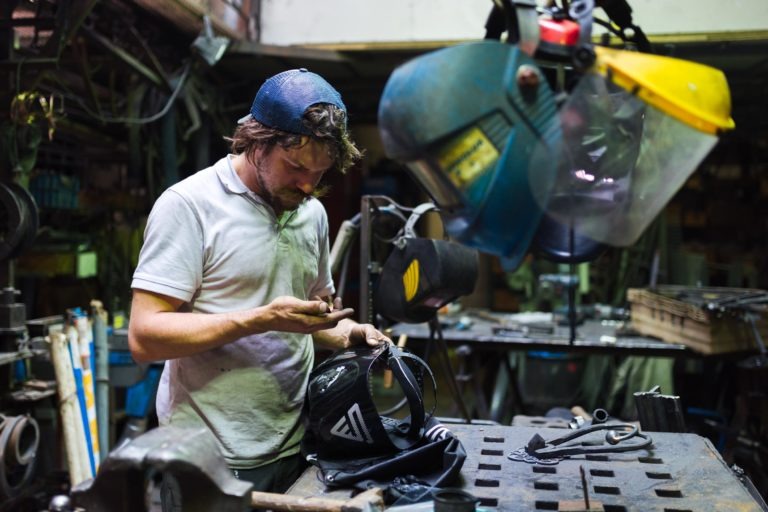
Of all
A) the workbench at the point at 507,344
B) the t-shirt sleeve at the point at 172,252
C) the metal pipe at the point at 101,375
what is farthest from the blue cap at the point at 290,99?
the metal pipe at the point at 101,375

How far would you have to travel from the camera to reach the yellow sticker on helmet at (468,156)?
1223mm

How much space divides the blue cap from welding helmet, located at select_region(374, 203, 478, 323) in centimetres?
115

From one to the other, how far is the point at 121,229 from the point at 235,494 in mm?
4738

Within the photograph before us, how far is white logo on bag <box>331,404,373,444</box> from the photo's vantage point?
161 centimetres

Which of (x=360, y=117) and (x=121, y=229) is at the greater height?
(x=360, y=117)

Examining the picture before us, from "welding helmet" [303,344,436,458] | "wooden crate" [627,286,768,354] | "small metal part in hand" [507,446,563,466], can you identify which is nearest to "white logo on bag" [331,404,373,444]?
"welding helmet" [303,344,436,458]

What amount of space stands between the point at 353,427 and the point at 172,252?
23.4 inches

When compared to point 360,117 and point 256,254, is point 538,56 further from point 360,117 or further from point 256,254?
point 360,117

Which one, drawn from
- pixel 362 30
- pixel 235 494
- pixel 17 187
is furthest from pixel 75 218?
pixel 235 494

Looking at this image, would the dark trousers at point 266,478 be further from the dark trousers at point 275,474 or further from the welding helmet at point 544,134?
the welding helmet at point 544,134

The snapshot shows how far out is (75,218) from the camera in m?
5.50

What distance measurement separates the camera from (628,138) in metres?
1.33

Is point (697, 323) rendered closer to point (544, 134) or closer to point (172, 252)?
point (544, 134)

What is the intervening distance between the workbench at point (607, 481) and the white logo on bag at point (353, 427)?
0.40ft
